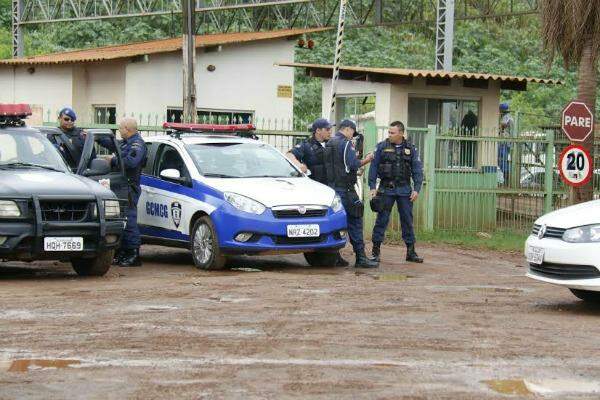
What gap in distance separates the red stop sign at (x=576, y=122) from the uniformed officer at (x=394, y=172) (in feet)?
11.1

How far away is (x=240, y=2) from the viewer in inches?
1313

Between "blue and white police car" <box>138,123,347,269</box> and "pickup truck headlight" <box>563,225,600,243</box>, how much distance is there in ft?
13.0

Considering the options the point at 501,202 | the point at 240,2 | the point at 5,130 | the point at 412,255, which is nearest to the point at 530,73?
the point at 240,2

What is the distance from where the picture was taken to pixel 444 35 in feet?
92.3

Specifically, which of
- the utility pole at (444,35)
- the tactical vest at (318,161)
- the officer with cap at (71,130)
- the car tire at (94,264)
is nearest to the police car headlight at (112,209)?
the car tire at (94,264)

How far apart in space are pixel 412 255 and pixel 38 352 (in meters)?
8.71

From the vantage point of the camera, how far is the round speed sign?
59.1 ft

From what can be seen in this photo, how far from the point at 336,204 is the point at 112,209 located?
279cm

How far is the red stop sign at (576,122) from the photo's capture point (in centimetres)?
1850

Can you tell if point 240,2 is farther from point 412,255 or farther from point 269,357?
point 269,357

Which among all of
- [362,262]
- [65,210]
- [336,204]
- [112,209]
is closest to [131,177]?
[112,209]

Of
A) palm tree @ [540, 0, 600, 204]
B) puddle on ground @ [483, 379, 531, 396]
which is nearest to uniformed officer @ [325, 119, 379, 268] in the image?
palm tree @ [540, 0, 600, 204]

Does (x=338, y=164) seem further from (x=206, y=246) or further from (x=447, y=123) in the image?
(x=447, y=123)

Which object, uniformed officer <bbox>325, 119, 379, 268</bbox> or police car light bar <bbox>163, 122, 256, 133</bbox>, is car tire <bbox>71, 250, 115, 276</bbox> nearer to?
uniformed officer <bbox>325, 119, 379, 268</bbox>
